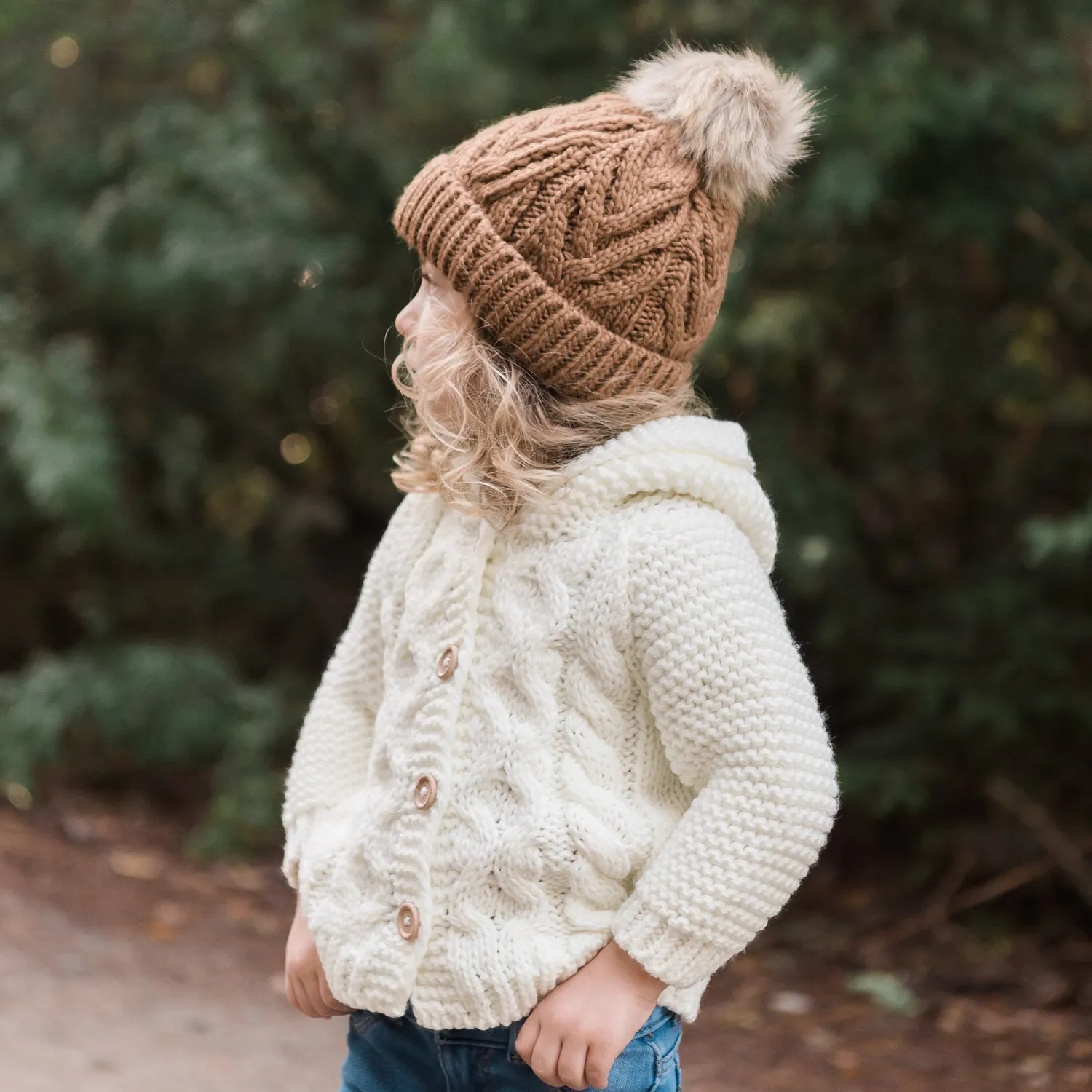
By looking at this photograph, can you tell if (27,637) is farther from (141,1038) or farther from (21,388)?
(141,1038)

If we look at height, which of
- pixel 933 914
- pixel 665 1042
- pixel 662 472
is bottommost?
pixel 933 914

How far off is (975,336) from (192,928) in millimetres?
2761

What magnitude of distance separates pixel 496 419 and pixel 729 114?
45cm

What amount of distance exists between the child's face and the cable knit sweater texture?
24 centimetres

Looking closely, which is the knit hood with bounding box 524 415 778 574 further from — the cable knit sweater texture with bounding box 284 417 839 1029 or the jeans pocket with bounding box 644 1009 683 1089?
the jeans pocket with bounding box 644 1009 683 1089

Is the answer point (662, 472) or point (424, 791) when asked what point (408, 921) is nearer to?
point (424, 791)

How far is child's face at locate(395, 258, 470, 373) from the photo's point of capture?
5.44 feet

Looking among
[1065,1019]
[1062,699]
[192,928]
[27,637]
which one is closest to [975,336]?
[1062,699]

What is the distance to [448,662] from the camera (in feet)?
5.31

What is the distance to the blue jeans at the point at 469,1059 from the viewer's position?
5.11ft

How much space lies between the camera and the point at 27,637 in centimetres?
525

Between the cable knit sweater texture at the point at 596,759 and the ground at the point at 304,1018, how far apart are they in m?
1.72

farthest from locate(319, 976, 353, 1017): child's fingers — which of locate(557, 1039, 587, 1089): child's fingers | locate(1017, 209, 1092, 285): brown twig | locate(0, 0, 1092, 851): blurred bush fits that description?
locate(1017, 209, 1092, 285): brown twig

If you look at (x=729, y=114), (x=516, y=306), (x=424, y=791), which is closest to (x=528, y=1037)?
(x=424, y=791)
